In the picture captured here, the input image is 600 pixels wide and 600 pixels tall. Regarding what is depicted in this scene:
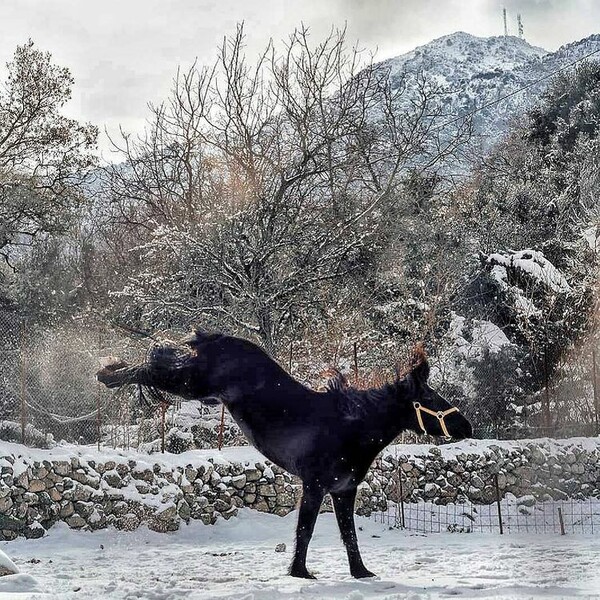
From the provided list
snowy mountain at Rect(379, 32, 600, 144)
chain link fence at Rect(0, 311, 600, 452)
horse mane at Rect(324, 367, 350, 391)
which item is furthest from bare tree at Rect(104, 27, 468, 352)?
snowy mountain at Rect(379, 32, 600, 144)

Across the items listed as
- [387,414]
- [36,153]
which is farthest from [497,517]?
[36,153]

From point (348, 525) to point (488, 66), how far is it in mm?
86544

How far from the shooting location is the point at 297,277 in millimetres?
15359

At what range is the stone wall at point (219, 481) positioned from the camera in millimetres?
11008

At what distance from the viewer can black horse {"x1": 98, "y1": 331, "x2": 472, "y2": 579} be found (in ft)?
22.2

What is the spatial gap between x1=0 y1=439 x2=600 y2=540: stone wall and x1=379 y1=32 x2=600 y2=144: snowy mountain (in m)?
42.7

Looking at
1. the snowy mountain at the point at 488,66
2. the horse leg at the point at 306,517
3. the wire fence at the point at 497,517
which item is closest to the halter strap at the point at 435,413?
the horse leg at the point at 306,517

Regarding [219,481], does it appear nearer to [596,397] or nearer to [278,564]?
[278,564]

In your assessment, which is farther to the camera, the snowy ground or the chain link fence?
the chain link fence

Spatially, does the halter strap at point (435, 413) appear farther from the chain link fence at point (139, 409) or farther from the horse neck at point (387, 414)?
the chain link fence at point (139, 409)

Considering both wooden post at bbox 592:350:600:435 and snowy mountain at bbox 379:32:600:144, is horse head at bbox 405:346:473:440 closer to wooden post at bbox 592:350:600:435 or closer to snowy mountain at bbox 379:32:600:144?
wooden post at bbox 592:350:600:435

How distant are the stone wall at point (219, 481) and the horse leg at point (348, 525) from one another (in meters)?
5.15

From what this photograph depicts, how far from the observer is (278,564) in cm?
830

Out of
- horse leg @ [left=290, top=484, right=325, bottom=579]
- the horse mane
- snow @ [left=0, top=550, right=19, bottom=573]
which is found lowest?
snow @ [left=0, top=550, right=19, bottom=573]
